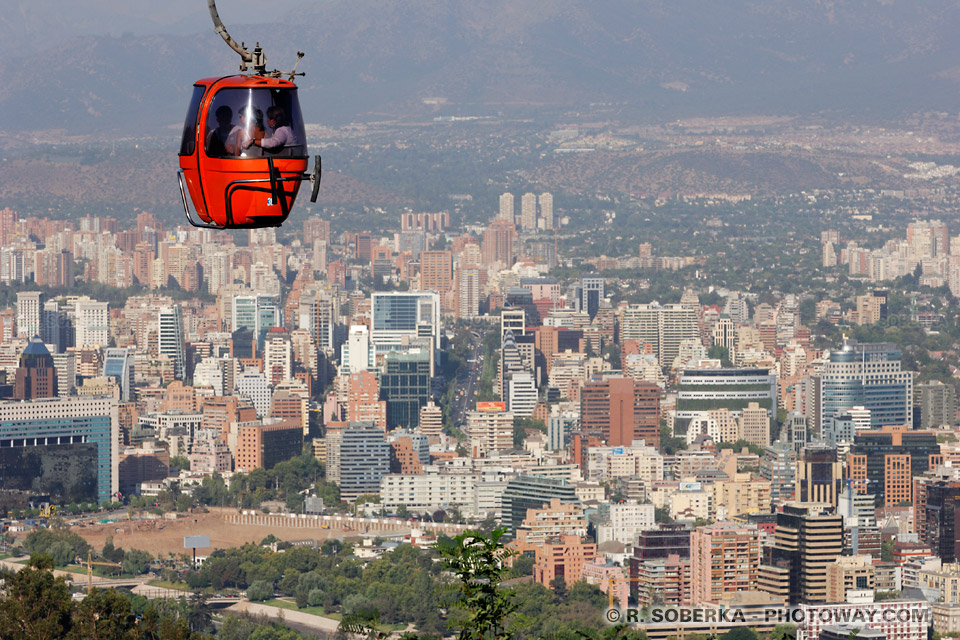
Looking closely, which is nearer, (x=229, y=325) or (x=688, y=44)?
(x=229, y=325)

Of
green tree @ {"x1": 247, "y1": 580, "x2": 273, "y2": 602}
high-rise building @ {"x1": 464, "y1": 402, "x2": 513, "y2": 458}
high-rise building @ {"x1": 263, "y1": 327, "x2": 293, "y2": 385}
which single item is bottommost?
green tree @ {"x1": 247, "y1": 580, "x2": 273, "y2": 602}

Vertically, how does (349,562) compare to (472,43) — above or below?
below

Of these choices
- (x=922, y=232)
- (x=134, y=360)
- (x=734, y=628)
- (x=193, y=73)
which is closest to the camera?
(x=734, y=628)

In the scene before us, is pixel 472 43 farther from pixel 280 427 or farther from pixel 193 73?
pixel 280 427

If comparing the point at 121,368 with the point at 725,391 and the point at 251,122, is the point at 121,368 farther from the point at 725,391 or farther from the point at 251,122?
the point at 251,122

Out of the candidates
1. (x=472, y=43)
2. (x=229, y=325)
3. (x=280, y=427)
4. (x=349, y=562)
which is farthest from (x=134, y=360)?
(x=472, y=43)

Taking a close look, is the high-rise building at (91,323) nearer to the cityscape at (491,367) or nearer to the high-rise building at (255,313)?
the cityscape at (491,367)

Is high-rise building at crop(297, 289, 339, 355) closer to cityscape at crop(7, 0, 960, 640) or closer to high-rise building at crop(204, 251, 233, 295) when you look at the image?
cityscape at crop(7, 0, 960, 640)

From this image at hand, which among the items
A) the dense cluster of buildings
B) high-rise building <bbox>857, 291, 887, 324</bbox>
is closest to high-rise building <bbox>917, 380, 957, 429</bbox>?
the dense cluster of buildings
